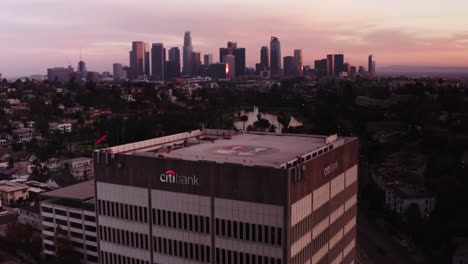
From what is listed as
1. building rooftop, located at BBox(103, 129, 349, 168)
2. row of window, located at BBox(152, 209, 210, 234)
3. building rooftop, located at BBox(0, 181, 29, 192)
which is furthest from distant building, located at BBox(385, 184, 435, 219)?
building rooftop, located at BBox(0, 181, 29, 192)

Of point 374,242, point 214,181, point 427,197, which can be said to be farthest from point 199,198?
point 427,197

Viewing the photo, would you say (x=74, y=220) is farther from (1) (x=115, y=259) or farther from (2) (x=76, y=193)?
(1) (x=115, y=259)

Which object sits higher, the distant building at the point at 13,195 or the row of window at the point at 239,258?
the row of window at the point at 239,258

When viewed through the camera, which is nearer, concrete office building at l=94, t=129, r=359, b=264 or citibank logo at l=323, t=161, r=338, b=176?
concrete office building at l=94, t=129, r=359, b=264

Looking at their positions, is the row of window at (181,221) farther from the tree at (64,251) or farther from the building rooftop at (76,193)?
the building rooftop at (76,193)

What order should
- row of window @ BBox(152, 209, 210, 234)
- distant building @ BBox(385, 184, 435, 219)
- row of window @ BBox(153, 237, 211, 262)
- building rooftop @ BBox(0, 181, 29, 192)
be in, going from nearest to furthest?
row of window @ BBox(152, 209, 210, 234) → row of window @ BBox(153, 237, 211, 262) → distant building @ BBox(385, 184, 435, 219) → building rooftop @ BBox(0, 181, 29, 192)

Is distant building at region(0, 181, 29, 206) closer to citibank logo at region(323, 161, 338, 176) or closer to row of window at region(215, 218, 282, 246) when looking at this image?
row of window at region(215, 218, 282, 246)

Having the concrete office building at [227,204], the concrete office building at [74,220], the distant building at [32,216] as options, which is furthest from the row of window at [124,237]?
the distant building at [32,216]

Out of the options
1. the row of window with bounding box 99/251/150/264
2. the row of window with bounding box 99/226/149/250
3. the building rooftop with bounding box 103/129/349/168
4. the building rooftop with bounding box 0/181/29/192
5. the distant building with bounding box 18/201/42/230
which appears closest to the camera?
the row of window with bounding box 99/226/149/250
